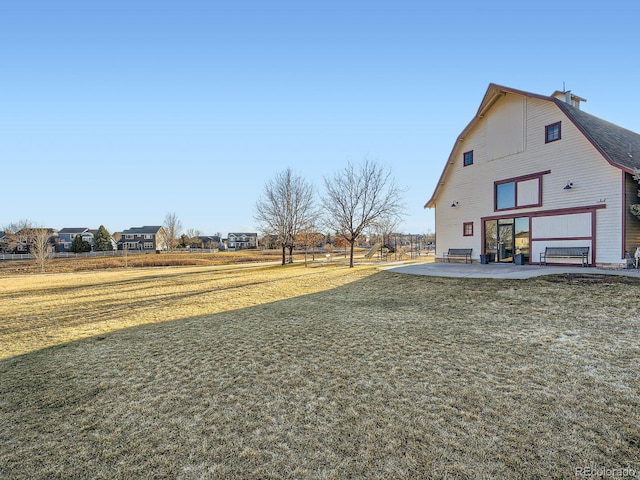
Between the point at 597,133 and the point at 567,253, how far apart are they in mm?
5648

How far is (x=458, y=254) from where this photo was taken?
18.2 metres

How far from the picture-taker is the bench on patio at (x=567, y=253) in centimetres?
1273

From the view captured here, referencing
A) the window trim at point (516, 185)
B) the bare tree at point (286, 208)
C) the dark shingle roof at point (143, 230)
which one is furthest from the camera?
the dark shingle roof at point (143, 230)

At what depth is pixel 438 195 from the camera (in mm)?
19688

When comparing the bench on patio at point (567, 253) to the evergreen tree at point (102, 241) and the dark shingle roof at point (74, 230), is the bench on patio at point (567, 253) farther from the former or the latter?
the dark shingle roof at point (74, 230)

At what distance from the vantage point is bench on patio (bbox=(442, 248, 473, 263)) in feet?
57.8

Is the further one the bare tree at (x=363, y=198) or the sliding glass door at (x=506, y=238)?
the bare tree at (x=363, y=198)

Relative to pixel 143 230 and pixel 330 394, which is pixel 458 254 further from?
pixel 143 230

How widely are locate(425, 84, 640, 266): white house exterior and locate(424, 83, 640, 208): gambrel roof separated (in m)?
0.05

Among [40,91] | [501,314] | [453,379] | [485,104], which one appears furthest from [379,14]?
[40,91]

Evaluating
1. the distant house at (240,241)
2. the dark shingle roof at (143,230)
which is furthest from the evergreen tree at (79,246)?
the distant house at (240,241)

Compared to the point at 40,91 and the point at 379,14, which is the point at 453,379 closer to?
the point at 379,14

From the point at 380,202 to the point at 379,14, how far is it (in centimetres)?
1223

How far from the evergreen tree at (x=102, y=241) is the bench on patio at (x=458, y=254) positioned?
213 ft
